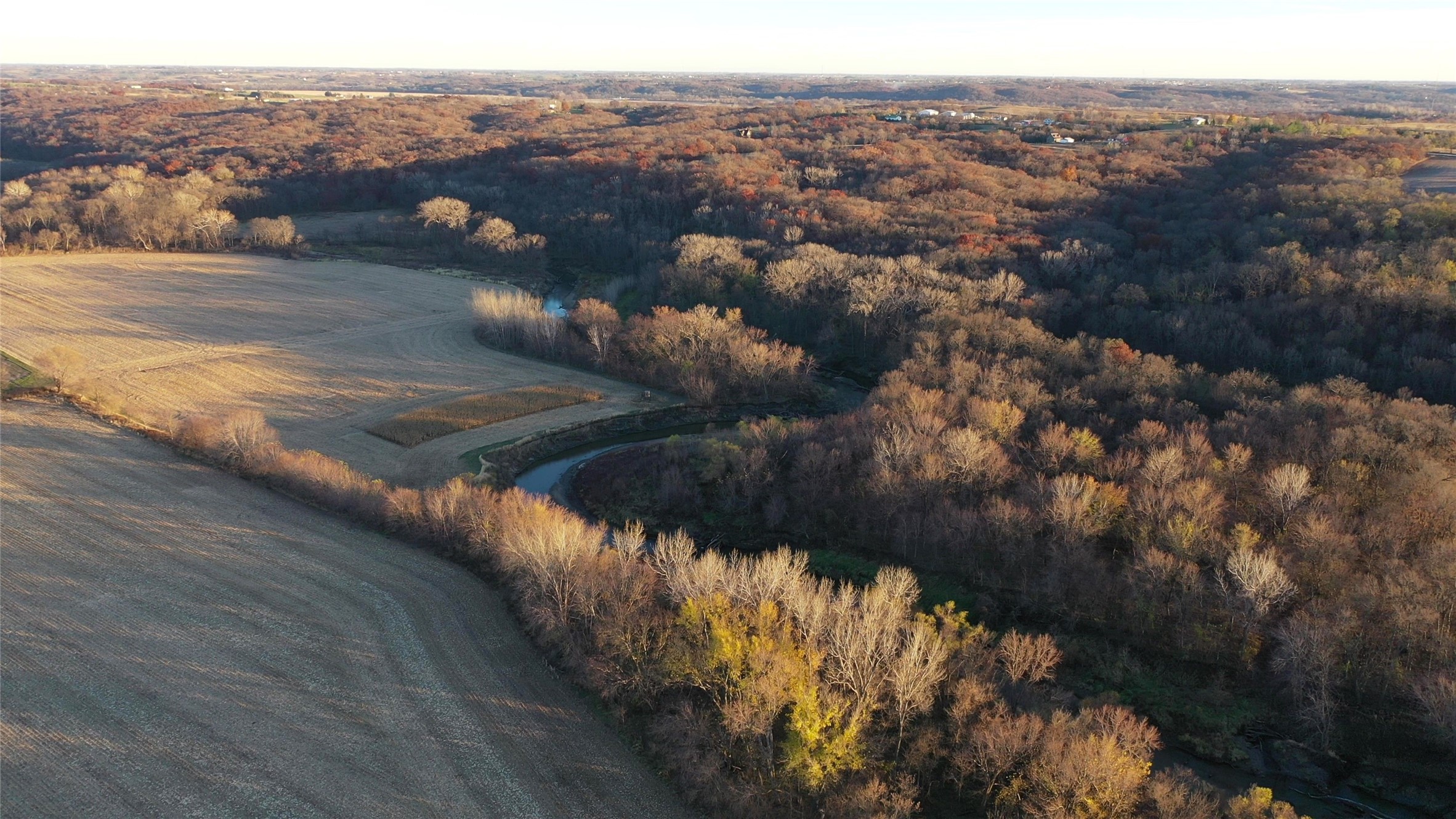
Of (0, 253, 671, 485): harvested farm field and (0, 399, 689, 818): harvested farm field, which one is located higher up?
(0, 253, 671, 485): harvested farm field

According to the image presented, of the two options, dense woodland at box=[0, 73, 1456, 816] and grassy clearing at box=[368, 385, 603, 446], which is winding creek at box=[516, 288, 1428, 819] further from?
grassy clearing at box=[368, 385, 603, 446]

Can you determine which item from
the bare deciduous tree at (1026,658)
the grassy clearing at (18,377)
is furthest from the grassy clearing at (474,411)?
the bare deciduous tree at (1026,658)

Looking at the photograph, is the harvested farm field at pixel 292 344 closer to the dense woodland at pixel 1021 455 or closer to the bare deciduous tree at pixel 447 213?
the dense woodland at pixel 1021 455

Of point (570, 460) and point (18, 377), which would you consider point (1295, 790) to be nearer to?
point (570, 460)

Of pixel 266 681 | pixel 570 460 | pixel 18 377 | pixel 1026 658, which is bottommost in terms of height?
pixel 266 681

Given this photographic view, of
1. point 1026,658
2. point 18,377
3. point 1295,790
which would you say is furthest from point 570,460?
point 18,377

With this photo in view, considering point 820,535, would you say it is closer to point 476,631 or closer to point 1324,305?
point 476,631

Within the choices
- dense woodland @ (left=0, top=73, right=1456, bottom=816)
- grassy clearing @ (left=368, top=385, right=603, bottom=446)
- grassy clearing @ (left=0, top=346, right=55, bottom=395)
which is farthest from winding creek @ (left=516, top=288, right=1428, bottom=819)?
grassy clearing @ (left=0, top=346, right=55, bottom=395)
